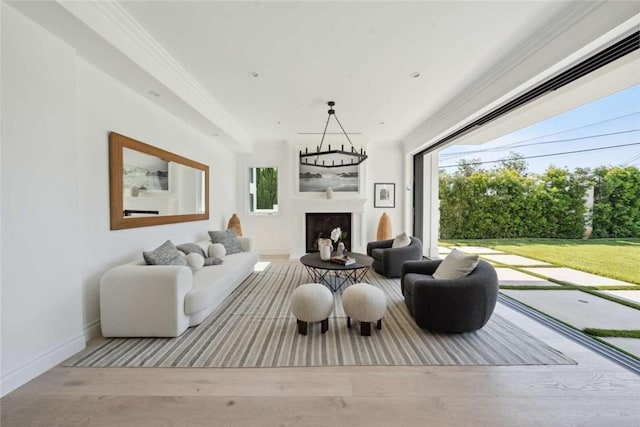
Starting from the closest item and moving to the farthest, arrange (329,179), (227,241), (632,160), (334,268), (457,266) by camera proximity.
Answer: (457,266) < (334,268) < (632,160) < (227,241) < (329,179)

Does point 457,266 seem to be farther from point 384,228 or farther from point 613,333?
point 384,228

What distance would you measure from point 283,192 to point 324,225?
137 cm

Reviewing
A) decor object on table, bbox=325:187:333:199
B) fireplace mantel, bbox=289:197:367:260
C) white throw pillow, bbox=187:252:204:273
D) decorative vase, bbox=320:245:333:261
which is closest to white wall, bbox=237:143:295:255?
fireplace mantel, bbox=289:197:367:260

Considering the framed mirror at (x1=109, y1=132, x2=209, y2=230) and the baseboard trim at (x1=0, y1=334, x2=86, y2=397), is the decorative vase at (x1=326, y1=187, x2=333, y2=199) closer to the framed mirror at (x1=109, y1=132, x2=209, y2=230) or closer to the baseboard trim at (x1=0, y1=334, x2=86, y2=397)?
the framed mirror at (x1=109, y1=132, x2=209, y2=230)

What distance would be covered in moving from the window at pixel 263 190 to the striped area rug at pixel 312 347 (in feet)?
12.3

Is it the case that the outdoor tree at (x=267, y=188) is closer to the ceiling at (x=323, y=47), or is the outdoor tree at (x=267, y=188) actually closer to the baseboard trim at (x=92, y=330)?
the ceiling at (x=323, y=47)

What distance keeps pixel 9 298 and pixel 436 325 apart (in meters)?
3.36

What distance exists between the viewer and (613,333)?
92.8 inches

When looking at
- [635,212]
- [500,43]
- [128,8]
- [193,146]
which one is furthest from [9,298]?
[635,212]

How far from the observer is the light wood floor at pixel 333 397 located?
1.44 metres

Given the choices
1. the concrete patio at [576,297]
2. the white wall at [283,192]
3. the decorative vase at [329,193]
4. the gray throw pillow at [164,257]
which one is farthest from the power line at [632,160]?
the gray throw pillow at [164,257]

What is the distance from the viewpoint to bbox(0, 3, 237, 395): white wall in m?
1.64

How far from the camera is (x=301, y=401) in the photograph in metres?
1.57

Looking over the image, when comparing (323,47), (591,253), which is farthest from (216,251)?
(591,253)
